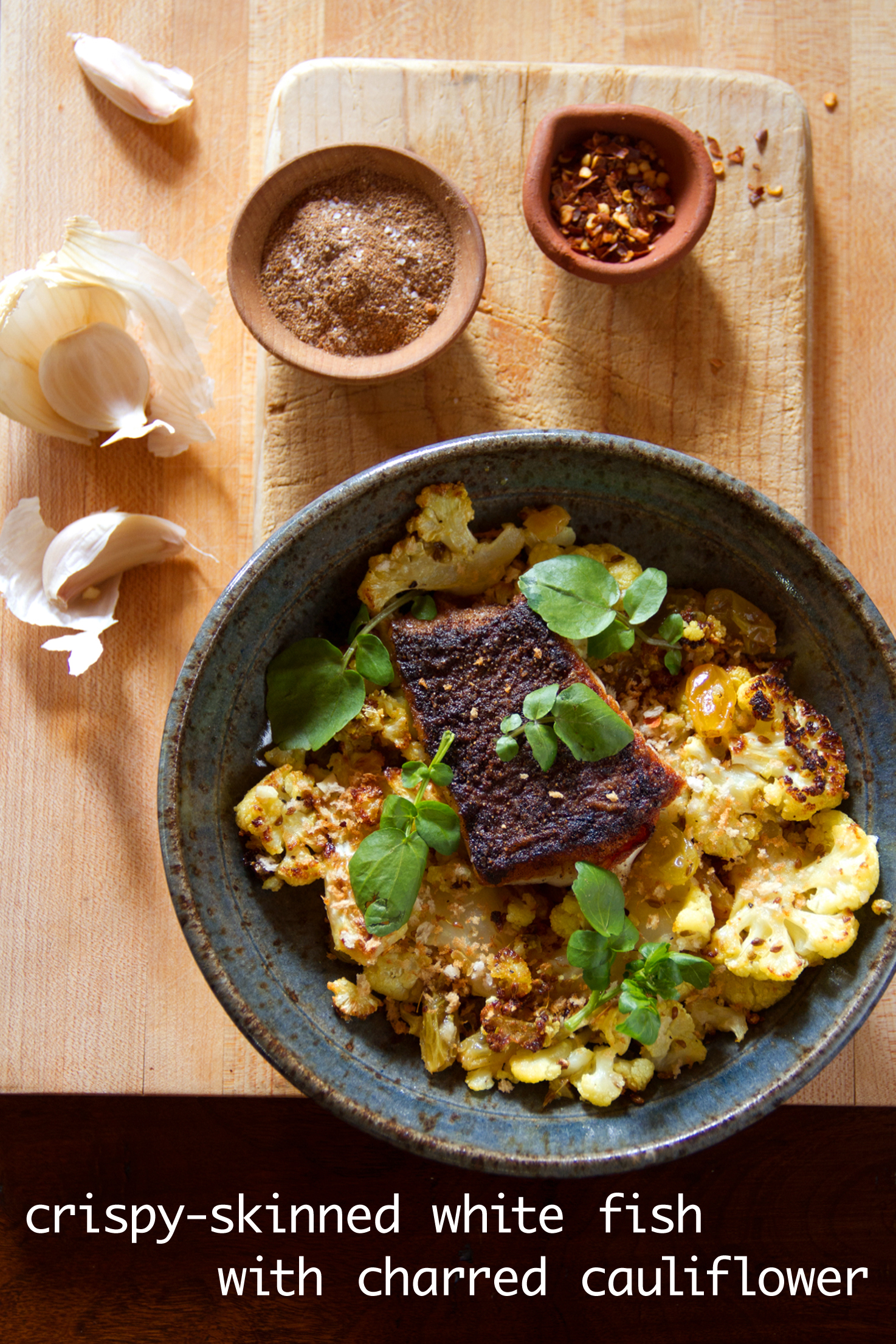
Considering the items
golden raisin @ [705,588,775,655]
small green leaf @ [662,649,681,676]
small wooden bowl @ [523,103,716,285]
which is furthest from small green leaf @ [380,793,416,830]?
small wooden bowl @ [523,103,716,285]

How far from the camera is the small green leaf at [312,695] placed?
197cm

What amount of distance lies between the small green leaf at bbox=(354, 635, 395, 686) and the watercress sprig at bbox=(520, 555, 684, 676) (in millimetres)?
311

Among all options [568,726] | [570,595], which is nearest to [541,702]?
[568,726]

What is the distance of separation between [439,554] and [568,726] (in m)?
0.46

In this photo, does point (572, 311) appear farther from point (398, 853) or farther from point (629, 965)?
point (629, 965)

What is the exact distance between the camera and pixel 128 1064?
2.35 meters

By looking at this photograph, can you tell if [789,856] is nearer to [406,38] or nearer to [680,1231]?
[680,1231]

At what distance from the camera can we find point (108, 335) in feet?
7.55

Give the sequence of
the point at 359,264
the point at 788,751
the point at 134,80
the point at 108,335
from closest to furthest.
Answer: the point at 788,751 → the point at 359,264 → the point at 108,335 → the point at 134,80

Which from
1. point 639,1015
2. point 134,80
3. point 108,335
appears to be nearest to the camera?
point 639,1015

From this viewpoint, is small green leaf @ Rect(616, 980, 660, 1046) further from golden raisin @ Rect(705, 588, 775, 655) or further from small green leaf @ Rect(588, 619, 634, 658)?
golden raisin @ Rect(705, 588, 775, 655)

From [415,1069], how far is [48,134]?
2.41 metres

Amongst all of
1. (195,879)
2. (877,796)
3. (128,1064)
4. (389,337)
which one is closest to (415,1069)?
(195,879)

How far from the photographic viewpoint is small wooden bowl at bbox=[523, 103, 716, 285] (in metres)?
2.16
